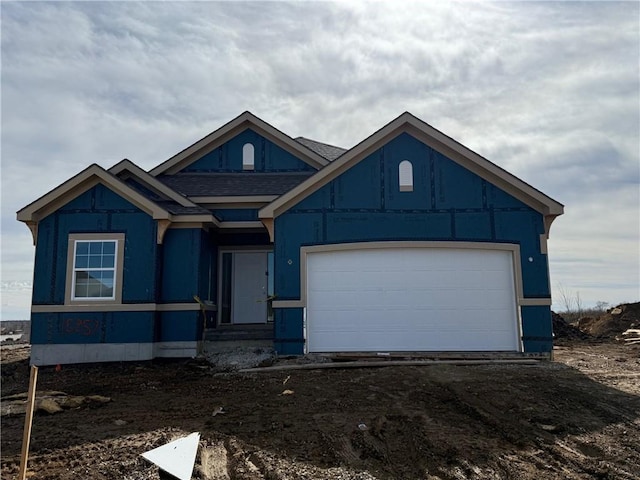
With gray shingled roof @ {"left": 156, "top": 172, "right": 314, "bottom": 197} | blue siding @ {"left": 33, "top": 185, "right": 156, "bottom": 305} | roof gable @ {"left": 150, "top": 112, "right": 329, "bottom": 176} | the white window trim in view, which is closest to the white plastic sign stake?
blue siding @ {"left": 33, "top": 185, "right": 156, "bottom": 305}

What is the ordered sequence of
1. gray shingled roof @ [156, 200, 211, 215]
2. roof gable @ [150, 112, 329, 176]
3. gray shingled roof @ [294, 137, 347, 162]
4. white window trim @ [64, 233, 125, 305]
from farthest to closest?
gray shingled roof @ [294, 137, 347, 162], roof gable @ [150, 112, 329, 176], gray shingled roof @ [156, 200, 211, 215], white window trim @ [64, 233, 125, 305]

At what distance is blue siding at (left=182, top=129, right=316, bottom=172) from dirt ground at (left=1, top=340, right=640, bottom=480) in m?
7.55

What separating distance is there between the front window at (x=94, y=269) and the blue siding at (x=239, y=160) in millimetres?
4474

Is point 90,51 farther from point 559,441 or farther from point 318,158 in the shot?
point 559,441

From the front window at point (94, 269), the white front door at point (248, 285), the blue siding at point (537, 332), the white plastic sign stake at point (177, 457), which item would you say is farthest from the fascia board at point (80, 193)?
the blue siding at point (537, 332)

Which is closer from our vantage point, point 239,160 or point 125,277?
point 125,277

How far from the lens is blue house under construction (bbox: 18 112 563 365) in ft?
39.4

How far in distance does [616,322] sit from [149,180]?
1819 cm

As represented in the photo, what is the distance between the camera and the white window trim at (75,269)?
1241 cm

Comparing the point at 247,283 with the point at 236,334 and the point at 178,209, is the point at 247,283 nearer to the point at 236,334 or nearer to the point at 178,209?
the point at 236,334

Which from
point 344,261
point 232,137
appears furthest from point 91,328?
point 232,137

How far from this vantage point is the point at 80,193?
12766mm

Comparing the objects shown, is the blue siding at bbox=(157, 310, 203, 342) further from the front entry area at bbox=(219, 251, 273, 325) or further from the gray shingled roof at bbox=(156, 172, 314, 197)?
the gray shingled roof at bbox=(156, 172, 314, 197)

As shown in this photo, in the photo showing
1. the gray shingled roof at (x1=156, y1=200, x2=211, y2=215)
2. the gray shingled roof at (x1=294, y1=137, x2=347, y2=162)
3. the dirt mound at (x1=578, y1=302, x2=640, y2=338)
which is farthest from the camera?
the dirt mound at (x1=578, y1=302, x2=640, y2=338)
